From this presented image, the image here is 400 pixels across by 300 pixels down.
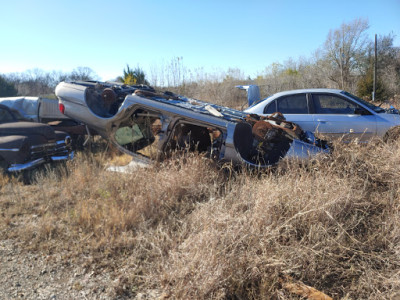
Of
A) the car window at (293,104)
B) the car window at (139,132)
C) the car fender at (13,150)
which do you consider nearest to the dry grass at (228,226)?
the car fender at (13,150)

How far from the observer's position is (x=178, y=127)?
514 centimetres

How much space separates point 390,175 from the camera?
13.1 ft

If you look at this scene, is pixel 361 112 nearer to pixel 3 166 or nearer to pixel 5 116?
pixel 3 166

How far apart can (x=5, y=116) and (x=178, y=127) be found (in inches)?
192

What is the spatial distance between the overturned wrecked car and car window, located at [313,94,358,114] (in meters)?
1.61

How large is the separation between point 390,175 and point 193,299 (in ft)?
10.7

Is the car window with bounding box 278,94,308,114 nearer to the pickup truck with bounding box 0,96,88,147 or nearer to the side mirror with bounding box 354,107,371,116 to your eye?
the side mirror with bounding box 354,107,371,116

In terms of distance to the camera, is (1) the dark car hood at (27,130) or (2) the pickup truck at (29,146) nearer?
(2) the pickup truck at (29,146)

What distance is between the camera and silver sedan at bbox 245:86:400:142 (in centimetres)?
629

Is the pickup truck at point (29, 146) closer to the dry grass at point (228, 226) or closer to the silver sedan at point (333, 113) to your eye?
the dry grass at point (228, 226)

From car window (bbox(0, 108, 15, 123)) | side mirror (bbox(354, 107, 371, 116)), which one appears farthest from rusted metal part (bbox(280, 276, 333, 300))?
car window (bbox(0, 108, 15, 123))

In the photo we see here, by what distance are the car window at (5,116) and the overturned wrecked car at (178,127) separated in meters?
2.02

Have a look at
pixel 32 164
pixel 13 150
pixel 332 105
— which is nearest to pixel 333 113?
pixel 332 105

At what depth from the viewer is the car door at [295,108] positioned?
6623 millimetres
